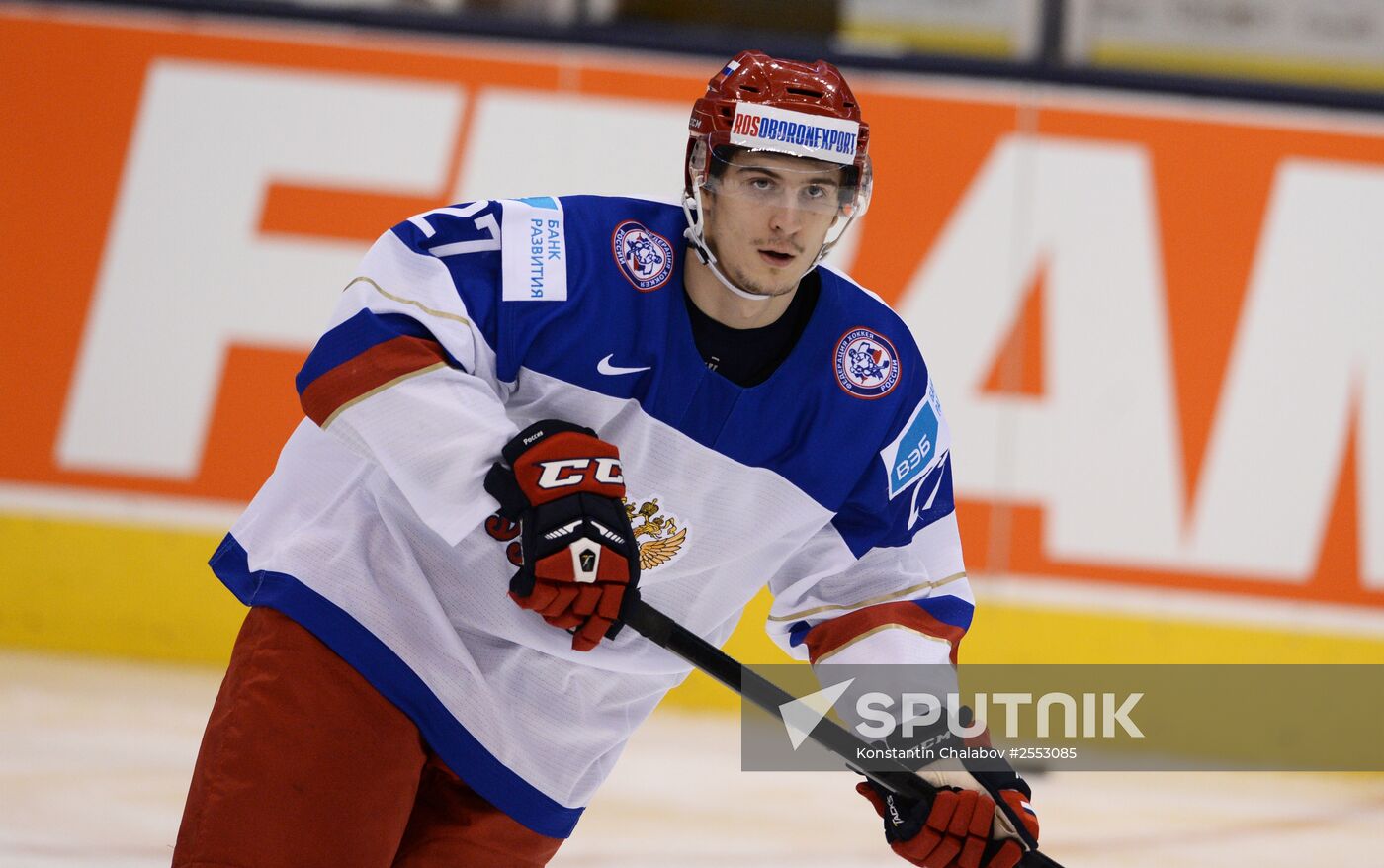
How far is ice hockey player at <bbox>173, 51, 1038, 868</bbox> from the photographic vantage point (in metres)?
1.98

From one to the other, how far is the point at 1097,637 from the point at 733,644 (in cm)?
121

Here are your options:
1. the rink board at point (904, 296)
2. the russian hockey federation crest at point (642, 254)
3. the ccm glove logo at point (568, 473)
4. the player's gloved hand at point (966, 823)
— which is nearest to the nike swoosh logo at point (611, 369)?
the russian hockey federation crest at point (642, 254)

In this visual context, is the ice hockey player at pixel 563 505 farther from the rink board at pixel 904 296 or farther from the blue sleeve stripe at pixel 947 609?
the rink board at pixel 904 296

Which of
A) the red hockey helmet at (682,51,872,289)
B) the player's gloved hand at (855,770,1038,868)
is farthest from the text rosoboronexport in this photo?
the player's gloved hand at (855,770,1038,868)

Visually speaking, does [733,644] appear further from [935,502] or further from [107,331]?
Result: [935,502]

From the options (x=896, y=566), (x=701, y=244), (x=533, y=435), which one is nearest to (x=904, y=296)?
(x=896, y=566)

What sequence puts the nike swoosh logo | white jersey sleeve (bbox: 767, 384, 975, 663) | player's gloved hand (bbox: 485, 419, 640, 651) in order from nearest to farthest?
1. player's gloved hand (bbox: 485, 419, 640, 651)
2. the nike swoosh logo
3. white jersey sleeve (bbox: 767, 384, 975, 663)

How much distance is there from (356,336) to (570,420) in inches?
12.4

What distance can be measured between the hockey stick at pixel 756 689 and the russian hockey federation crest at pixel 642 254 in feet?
1.43

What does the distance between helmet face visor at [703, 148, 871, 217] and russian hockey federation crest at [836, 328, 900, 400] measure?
0.58 ft

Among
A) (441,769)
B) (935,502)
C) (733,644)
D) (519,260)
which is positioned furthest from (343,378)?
(733,644)

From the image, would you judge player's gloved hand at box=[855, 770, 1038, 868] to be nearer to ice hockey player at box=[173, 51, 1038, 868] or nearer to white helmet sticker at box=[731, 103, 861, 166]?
ice hockey player at box=[173, 51, 1038, 868]

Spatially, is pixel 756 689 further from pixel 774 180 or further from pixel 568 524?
pixel 774 180

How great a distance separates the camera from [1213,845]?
4.13m
